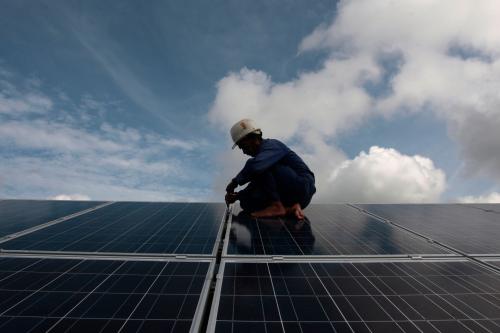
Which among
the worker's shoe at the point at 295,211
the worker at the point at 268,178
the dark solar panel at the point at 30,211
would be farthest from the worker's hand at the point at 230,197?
the dark solar panel at the point at 30,211

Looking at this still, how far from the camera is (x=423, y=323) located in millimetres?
2988

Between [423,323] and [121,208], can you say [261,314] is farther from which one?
[121,208]

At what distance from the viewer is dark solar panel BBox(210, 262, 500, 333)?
2943mm

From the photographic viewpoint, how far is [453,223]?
8289 mm

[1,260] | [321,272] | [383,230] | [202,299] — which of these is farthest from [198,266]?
[383,230]

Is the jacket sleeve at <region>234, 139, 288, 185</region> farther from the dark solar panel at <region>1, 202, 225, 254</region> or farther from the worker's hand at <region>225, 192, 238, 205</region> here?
the dark solar panel at <region>1, 202, 225, 254</region>

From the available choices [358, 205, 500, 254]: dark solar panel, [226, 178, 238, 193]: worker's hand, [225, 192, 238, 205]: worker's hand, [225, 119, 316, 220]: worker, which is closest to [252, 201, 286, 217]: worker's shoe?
[225, 119, 316, 220]: worker

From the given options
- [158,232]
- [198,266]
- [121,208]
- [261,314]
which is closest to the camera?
[261,314]

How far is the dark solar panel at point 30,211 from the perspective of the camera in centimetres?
712

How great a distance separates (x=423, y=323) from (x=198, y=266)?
2902 millimetres

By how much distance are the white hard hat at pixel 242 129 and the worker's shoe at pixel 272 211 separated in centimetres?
190

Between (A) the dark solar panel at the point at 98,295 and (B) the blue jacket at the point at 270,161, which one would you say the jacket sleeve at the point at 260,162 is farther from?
(A) the dark solar panel at the point at 98,295

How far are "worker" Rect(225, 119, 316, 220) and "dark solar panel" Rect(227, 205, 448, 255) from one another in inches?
17.1

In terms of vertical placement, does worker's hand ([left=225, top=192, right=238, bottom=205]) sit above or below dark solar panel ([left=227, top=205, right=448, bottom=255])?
above
